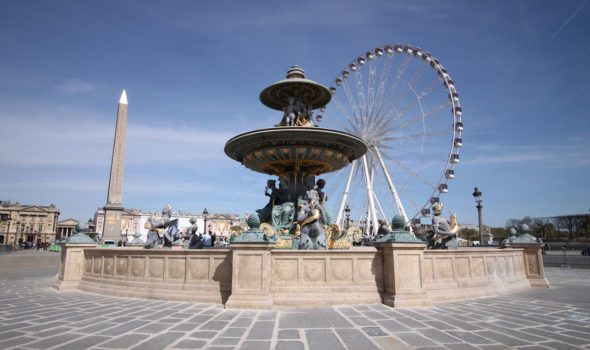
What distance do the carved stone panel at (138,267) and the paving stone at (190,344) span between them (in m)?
4.13

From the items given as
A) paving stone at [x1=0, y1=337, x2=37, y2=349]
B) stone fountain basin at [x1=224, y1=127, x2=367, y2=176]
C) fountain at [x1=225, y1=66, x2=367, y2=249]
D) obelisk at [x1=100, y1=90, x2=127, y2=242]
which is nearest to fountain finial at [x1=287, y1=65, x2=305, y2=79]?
fountain at [x1=225, y1=66, x2=367, y2=249]

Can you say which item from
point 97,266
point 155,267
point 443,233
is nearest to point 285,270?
point 155,267

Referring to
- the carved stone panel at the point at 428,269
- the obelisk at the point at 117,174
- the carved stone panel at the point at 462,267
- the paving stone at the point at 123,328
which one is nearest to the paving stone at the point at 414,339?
the carved stone panel at the point at 428,269

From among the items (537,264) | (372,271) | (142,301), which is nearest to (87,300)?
(142,301)

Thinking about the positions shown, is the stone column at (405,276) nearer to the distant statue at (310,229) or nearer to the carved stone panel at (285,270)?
the carved stone panel at (285,270)

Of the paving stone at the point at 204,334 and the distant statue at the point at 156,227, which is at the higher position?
the distant statue at the point at 156,227

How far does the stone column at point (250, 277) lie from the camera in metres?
6.96

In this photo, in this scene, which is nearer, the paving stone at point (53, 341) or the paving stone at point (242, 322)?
the paving stone at point (53, 341)

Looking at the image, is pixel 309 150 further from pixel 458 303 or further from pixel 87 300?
pixel 87 300

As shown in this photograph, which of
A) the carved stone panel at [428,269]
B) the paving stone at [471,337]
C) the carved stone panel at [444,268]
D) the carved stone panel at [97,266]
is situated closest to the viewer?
the paving stone at [471,337]

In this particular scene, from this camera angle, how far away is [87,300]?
26.6ft

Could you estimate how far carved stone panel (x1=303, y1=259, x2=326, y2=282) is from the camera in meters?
7.59

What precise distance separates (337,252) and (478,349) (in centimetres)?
346

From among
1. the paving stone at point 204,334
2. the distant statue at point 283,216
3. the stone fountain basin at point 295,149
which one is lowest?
the paving stone at point 204,334
